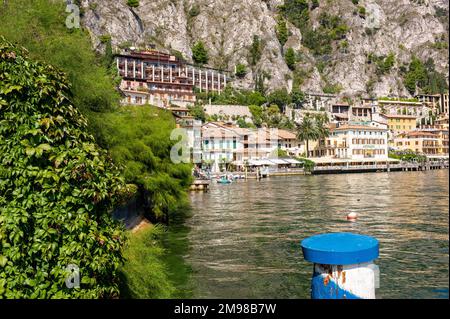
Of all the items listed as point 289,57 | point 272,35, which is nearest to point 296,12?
point 272,35

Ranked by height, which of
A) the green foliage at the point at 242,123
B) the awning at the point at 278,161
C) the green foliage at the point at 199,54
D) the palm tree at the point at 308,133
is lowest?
the awning at the point at 278,161

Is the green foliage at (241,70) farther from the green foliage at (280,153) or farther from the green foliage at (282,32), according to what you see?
the green foliage at (280,153)

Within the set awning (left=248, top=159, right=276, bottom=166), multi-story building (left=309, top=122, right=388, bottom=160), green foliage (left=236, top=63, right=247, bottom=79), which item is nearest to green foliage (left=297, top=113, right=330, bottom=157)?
multi-story building (left=309, top=122, right=388, bottom=160)

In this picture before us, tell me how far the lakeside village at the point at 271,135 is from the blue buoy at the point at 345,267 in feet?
169

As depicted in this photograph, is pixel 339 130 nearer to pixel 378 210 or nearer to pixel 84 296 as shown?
pixel 378 210

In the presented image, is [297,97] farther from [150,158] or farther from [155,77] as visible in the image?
[150,158]

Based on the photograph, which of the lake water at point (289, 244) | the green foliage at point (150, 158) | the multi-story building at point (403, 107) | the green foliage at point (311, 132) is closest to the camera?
the lake water at point (289, 244)

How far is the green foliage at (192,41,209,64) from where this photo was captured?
432 ft

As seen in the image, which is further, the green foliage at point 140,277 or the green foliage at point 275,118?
the green foliage at point 275,118

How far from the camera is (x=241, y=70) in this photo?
13375 centimetres

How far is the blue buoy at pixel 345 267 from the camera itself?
4.27 meters

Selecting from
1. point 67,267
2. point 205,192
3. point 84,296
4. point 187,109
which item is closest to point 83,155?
point 67,267

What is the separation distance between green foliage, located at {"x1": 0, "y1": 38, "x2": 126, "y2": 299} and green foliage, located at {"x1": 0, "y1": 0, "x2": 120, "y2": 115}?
841 cm

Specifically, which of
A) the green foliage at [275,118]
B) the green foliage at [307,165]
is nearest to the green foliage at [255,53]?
the green foliage at [275,118]
